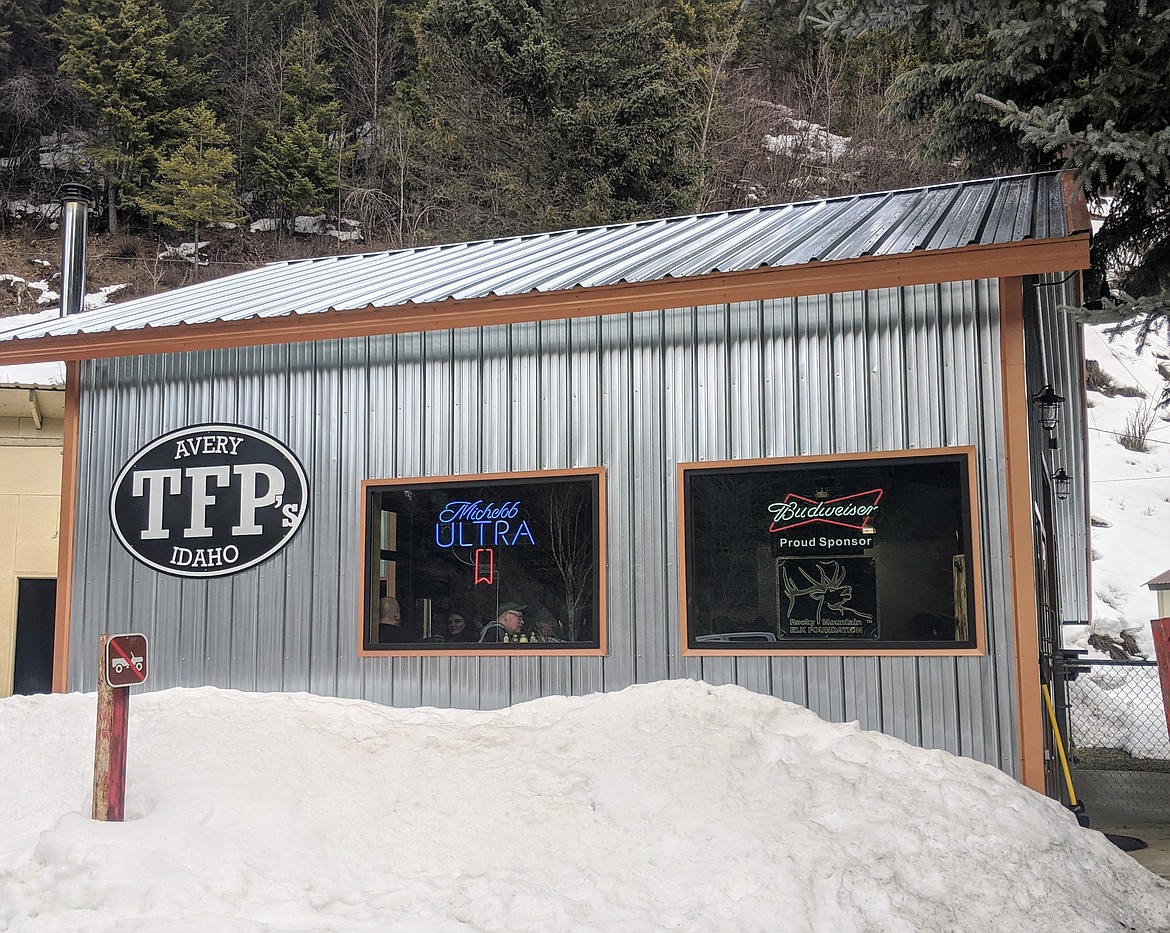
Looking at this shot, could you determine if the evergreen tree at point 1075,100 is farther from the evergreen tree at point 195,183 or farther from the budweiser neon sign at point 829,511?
the evergreen tree at point 195,183

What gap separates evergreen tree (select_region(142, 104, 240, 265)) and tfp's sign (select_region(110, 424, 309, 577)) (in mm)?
28459

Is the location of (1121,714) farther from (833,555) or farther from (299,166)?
(299,166)

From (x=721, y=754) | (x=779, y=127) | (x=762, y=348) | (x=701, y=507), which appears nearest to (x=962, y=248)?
(x=762, y=348)

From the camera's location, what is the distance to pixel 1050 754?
7551 millimetres

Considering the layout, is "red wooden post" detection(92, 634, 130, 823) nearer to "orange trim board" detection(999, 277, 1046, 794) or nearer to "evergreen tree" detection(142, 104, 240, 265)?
"orange trim board" detection(999, 277, 1046, 794)

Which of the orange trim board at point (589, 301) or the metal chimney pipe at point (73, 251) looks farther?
the metal chimney pipe at point (73, 251)

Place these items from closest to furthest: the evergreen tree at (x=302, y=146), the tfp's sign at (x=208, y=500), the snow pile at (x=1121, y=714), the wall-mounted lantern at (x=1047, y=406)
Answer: the tfp's sign at (x=208, y=500), the wall-mounted lantern at (x=1047, y=406), the snow pile at (x=1121, y=714), the evergreen tree at (x=302, y=146)

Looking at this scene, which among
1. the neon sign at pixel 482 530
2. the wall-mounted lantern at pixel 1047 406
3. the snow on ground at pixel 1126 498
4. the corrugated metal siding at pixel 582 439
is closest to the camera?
the corrugated metal siding at pixel 582 439

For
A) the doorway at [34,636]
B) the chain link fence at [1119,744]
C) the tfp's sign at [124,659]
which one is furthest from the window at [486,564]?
the doorway at [34,636]

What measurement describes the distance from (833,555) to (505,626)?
2344 mm

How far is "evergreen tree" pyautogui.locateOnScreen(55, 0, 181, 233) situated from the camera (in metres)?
35.9

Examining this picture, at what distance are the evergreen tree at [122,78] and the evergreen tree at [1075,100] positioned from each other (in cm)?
3117

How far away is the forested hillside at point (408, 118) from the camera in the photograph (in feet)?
78.6

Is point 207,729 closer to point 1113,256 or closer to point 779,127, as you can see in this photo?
point 1113,256
